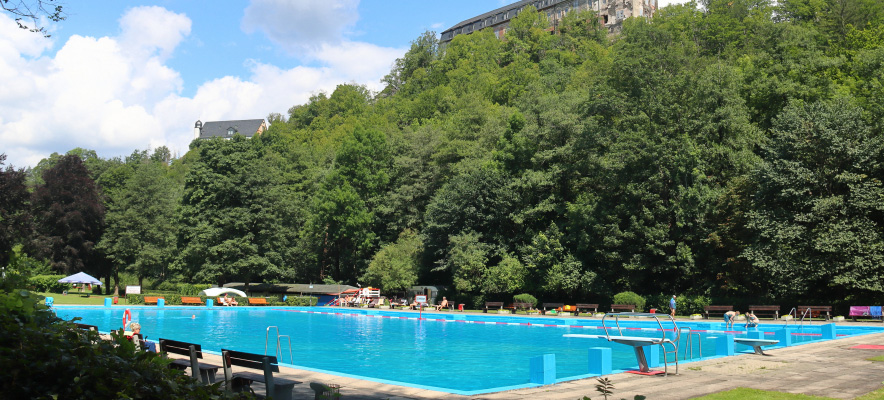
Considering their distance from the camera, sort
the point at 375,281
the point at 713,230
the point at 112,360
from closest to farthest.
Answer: the point at 112,360 < the point at 713,230 < the point at 375,281

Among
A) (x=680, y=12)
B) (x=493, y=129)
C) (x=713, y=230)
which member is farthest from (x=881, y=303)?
(x=680, y=12)

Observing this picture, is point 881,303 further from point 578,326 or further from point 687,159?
point 578,326

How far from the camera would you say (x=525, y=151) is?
47406 mm

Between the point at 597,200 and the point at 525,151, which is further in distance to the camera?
the point at 525,151

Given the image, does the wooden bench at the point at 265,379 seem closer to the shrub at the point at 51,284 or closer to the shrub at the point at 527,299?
the shrub at the point at 527,299

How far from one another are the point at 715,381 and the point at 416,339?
16495mm

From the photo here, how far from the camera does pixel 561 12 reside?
386 ft

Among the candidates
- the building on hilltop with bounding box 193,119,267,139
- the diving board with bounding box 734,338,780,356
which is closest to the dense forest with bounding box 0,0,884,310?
the diving board with bounding box 734,338,780,356

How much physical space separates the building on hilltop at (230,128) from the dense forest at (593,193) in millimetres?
Answer: 71931

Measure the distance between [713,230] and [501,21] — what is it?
100 meters

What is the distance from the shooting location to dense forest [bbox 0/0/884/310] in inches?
1252

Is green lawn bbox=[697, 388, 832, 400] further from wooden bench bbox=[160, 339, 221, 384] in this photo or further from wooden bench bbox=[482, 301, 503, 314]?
wooden bench bbox=[482, 301, 503, 314]

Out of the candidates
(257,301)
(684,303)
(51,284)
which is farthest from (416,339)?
(51,284)

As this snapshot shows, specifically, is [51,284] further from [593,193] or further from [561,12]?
[561,12]
